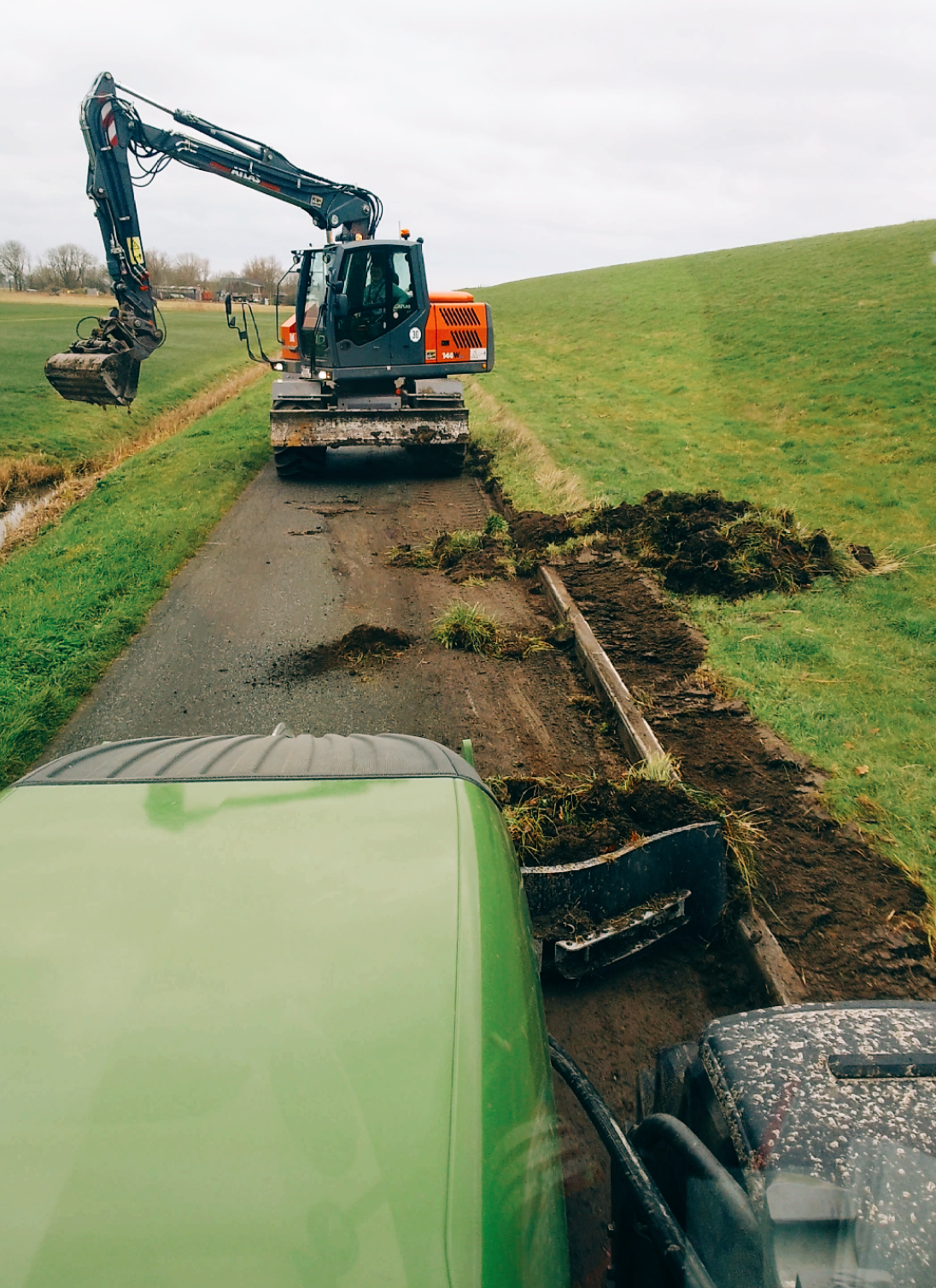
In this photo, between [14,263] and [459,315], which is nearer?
[459,315]

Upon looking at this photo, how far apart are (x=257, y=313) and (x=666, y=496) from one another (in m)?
57.2

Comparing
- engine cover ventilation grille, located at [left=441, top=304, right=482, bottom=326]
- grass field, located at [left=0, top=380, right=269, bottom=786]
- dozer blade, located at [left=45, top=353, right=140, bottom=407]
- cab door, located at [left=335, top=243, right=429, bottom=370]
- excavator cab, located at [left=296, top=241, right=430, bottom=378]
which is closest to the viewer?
grass field, located at [left=0, top=380, right=269, bottom=786]

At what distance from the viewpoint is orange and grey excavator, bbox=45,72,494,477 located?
11125 mm

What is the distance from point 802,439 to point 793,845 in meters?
12.8

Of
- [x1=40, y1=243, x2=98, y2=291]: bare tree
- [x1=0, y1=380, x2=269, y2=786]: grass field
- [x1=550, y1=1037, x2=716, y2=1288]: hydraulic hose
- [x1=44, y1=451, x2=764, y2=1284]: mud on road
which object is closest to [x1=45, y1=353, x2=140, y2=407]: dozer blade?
[x1=0, y1=380, x2=269, y2=786]: grass field

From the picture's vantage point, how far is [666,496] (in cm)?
948

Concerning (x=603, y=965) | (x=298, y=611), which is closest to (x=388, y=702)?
(x=298, y=611)

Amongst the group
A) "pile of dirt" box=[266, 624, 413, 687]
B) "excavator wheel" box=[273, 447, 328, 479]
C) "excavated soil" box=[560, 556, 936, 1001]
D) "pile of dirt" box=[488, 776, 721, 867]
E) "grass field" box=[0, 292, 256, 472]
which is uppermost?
"grass field" box=[0, 292, 256, 472]

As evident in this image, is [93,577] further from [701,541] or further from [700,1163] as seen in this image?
[700,1163]

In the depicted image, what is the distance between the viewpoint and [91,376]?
1054 cm

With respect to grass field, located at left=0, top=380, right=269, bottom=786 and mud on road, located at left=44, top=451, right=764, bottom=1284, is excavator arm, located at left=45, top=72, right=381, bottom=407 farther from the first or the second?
mud on road, located at left=44, top=451, right=764, bottom=1284

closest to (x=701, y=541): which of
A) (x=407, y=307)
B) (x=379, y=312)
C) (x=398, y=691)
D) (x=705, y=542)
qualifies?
(x=705, y=542)

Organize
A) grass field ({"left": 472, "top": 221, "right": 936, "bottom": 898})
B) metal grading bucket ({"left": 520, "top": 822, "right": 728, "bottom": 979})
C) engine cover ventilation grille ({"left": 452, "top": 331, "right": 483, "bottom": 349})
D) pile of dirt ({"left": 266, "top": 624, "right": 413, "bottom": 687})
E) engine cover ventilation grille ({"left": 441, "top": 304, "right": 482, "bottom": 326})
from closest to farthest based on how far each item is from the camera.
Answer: metal grading bucket ({"left": 520, "top": 822, "right": 728, "bottom": 979})
grass field ({"left": 472, "top": 221, "right": 936, "bottom": 898})
pile of dirt ({"left": 266, "top": 624, "right": 413, "bottom": 687})
engine cover ventilation grille ({"left": 441, "top": 304, "right": 482, "bottom": 326})
engine cover ventilation grille ({"left": 452, "top": 331, "right": 483, "bottom": 349})

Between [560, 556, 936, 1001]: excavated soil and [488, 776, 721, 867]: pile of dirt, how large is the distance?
47 centimetres
